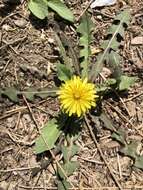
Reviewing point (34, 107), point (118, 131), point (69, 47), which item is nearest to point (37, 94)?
point (34, 107)

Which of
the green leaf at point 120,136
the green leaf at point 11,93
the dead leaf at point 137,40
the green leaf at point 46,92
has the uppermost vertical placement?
the dead leaf at point 137,40

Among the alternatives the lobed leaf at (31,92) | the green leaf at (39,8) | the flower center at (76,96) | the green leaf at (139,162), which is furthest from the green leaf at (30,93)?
the green leaf at (139,162)

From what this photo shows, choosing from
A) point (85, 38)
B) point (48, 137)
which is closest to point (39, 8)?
point (85, 38)

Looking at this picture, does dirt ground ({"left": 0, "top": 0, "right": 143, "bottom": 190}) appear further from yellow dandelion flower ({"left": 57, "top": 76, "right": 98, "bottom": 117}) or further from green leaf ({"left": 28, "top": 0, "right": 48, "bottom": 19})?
yellow dandelion flower ({"left": 57, "top": 76, "right": 98, "bottom": 117})

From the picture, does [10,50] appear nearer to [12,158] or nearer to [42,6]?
[42,6]

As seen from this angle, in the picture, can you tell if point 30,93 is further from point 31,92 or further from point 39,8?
point 39,8

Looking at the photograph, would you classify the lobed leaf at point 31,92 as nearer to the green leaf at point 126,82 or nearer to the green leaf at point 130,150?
the green leaf at point 126,82
